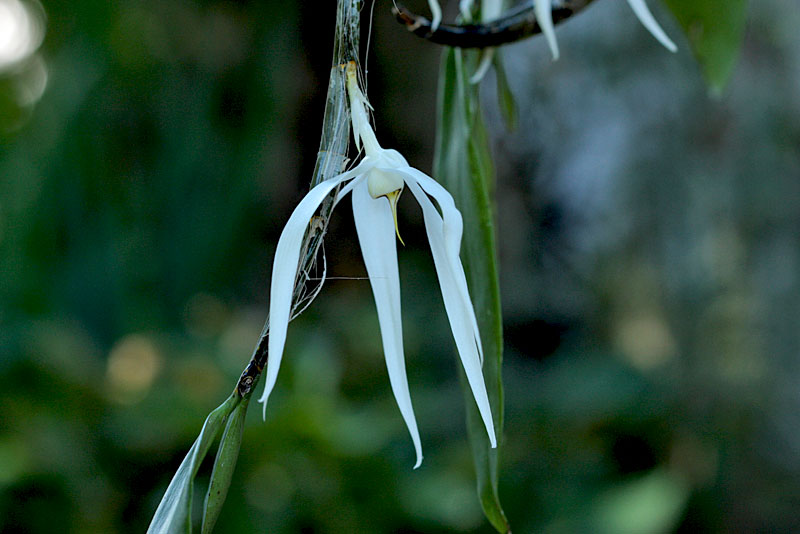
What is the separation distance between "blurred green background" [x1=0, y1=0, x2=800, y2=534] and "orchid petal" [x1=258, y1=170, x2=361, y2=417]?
2.47 ft

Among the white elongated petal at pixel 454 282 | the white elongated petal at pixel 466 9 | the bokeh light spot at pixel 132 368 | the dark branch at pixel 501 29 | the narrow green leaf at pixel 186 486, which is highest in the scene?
the white elongated petal at pixel 466 9

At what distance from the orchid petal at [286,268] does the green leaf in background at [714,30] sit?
1.01 ft

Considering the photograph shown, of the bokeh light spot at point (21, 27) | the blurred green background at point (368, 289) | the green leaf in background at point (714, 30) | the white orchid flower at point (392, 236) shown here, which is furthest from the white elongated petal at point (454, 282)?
the bokeh light spot at point (21, 27)

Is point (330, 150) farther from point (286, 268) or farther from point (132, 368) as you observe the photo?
point (132, 368)

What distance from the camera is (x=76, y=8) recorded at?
1.37m

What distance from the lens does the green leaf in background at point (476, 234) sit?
0.27 metres

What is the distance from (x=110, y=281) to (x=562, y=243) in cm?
83

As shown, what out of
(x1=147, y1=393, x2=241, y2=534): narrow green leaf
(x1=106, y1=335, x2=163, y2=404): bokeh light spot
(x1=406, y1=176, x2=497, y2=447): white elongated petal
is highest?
(x1=406, y1=176, x2=497, y2=447): white elongated petal

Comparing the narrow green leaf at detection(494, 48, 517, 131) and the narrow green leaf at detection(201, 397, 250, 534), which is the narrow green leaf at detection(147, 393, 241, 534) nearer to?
the narrow green leaf at detection(201, 397, 250, 534)

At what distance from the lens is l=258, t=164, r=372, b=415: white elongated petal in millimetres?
163

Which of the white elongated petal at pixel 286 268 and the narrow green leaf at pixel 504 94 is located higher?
the narrow green leaf at pixel 504 94

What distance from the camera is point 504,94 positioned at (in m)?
0.38

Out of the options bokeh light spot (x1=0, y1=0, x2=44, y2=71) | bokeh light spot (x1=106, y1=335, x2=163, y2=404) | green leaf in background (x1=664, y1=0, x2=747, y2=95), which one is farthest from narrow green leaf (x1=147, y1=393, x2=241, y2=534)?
bokeh light spot (x1=0, y1=0, x2=44, y2=71)

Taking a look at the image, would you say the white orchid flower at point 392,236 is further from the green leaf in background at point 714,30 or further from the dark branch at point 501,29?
the green leaf in background at point 714,30
